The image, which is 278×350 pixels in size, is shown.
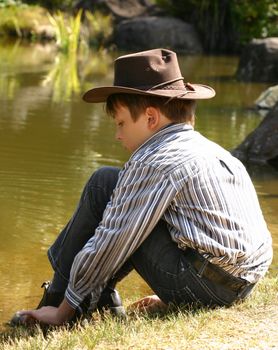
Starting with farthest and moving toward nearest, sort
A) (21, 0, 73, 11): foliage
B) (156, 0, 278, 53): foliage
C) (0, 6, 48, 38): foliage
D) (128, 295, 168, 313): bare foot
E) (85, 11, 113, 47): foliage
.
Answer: (21, 0, 73, 11): foliage
(85, 11, 113, 47): foliage
(0, 6, 48, 38): foliage
(156, 0, 278, 53): foliage
(128, 295, 168, 313): bare foot

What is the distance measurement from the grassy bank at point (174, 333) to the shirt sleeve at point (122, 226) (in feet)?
0.50

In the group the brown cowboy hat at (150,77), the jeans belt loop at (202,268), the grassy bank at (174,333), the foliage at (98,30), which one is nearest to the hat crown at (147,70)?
the brown cowboy hat at (150,77)

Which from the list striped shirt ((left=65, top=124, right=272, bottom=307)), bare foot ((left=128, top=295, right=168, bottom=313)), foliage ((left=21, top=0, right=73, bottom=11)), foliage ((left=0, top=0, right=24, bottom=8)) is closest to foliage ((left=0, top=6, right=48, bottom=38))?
foliage ((left=0, top=0, right=24, bottom=8))

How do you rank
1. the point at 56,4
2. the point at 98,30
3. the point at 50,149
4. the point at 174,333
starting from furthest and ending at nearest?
the point at 56,4 < the point at 98,30 < the point at 50,149 < the point at 174,333

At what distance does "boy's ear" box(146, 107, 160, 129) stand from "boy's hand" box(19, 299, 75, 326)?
70 cm

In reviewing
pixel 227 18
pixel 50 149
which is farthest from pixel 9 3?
pixel 50 149

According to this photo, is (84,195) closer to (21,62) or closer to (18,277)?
(18,277)

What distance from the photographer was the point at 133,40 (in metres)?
22.9

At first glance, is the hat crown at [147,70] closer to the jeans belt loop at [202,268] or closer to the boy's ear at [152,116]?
the boy's ear at [152,116]

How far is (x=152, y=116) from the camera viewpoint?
9.97 feet

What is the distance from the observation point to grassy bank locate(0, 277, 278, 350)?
2.67 meters

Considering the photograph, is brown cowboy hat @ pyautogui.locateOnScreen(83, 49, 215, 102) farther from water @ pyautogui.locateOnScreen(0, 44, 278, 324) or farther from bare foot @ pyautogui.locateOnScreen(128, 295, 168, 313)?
water @ pyautogui.locateOnScreen(0, 44, 278, 324)

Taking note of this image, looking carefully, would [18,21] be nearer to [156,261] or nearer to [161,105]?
[161,105]

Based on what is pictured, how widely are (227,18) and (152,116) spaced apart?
68.2 feet
